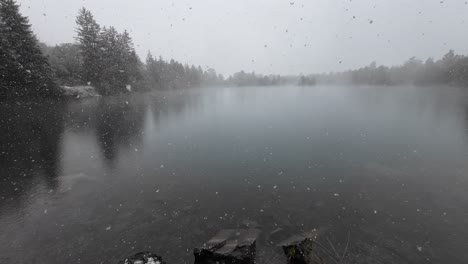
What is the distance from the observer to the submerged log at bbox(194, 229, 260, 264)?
521 cm

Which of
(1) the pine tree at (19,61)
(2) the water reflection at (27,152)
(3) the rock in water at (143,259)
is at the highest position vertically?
(1) the pine tree at (19,61)

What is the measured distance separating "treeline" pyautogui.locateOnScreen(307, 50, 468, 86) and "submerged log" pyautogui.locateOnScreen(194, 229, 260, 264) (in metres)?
102

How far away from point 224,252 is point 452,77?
358 feet

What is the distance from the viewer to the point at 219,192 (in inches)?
373

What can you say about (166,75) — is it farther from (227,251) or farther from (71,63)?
(227,251)

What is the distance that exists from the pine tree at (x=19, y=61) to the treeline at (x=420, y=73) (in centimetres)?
11399

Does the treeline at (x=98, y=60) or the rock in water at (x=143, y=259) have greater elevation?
the treeline at (x=98, y=60)

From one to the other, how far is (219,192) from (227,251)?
4202 mm

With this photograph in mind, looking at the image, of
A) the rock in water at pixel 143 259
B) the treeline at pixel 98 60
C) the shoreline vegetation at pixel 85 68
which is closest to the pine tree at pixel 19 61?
the shoreline vegetation at pixel 85 68

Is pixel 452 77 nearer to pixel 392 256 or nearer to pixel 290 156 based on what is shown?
pixel 290 156

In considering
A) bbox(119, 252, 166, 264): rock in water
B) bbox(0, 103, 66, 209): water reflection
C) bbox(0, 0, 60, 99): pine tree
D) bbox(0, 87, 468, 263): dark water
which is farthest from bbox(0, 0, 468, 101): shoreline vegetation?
bbox(119, 252, 166, 264): rock in water

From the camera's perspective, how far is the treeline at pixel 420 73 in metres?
75.2

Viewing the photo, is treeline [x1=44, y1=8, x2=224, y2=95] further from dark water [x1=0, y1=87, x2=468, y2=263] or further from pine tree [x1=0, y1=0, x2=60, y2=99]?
dark water [x1=0, y1=87, x2=468, y2=263]

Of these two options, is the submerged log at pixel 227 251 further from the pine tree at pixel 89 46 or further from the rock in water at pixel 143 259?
the pine tree at pixel 89 46
